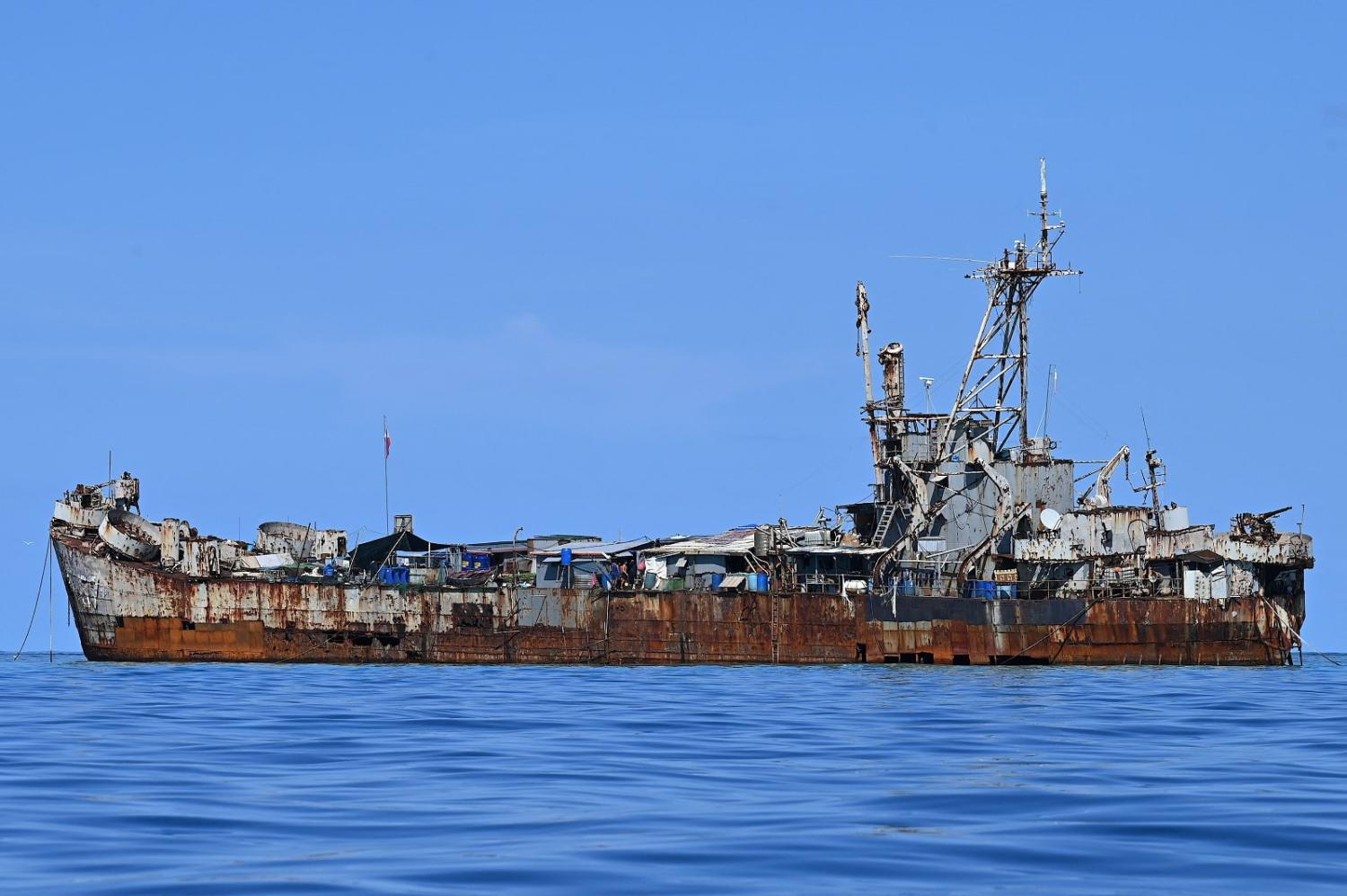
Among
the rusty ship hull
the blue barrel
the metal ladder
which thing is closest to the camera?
the rusty ship hull

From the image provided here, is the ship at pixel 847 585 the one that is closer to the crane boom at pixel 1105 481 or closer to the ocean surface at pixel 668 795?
the crane boom at pixel 1105 481

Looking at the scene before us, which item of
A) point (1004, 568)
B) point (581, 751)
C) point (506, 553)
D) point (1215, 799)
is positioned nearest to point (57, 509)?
point (506, 553)

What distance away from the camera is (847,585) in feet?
213

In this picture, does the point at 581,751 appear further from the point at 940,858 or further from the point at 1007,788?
the point at 940,858

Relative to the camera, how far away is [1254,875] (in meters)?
15.8

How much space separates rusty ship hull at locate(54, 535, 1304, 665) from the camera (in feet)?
207

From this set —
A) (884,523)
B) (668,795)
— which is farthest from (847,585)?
(668,795)

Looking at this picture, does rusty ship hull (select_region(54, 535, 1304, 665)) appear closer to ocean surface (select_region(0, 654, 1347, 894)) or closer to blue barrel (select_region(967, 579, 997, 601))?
blue barrel (select_region(967, 579, 997, 601))

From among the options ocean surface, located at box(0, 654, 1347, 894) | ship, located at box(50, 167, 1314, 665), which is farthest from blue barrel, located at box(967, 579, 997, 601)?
ocean surface, located at box(0, 654, 1347, 894)

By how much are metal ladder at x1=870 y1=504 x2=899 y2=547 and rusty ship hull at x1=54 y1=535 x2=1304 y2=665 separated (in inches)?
126

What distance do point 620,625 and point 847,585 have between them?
355 inches

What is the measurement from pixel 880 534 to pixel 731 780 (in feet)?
144

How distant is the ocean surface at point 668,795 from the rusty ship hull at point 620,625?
73.6 ft

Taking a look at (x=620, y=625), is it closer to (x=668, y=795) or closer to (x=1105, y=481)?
(x=1105, y=481)
